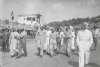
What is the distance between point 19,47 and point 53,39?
5.05 feet

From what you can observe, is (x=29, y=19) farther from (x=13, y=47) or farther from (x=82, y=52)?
(x=82, y=52)

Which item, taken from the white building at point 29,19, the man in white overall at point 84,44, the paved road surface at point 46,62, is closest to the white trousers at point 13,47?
the paved road surface at point 46,62

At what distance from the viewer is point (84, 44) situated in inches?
228

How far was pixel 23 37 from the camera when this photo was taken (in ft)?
28.7

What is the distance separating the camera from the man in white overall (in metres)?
5.75

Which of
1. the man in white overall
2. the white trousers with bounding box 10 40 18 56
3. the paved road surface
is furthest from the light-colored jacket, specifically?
the white trousers with bounding box 10 40 18 56

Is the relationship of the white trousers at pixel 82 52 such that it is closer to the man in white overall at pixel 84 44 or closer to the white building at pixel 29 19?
the man in white overall at pixel 84 44

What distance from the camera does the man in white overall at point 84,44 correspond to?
5.75m

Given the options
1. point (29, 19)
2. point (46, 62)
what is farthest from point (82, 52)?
point (29, 19)

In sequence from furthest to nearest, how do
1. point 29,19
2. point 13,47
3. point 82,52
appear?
point 29,19, point 13,47, point 82,52

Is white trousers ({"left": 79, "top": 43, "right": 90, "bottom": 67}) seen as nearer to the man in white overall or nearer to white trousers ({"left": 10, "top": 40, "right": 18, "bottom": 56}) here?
the man in white overall

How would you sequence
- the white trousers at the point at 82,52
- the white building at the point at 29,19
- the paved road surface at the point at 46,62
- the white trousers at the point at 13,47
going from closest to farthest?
the white trousers at the point at 82,52, the paved road surface at the point at 46,62, the white trousers at the point at 13,47, the white building at the point at 29,19

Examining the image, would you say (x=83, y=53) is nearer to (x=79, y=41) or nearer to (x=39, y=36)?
(x=79, y=41)

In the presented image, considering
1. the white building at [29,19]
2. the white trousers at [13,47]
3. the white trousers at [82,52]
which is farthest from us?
the white building at [29,19]
